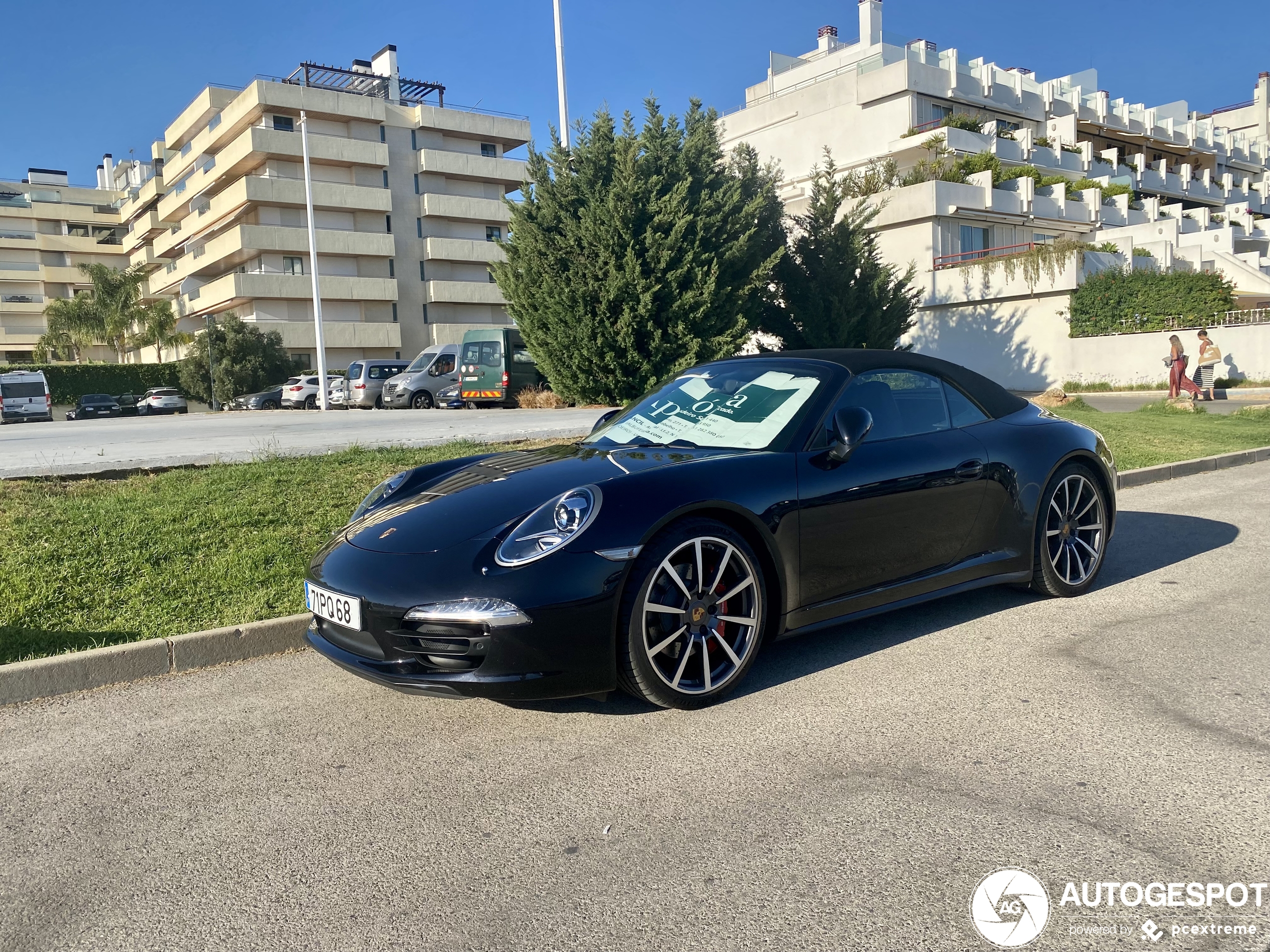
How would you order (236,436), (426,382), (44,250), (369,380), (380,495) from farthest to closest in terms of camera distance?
(44,250) < (369,380) < (426,382) < (236,436) < (380,495)

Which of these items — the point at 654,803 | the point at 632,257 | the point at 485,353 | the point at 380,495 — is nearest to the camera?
the point at 654,803

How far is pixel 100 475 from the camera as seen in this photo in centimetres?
718

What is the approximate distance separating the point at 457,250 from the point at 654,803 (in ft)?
188

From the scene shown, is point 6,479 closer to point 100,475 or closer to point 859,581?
point 100,475

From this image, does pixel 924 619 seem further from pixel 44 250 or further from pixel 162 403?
pixel 44 250

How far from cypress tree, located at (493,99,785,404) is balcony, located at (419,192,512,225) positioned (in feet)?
140

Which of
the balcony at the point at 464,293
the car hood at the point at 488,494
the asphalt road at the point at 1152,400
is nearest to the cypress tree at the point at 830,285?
the asphalt road at the point at 1152,400

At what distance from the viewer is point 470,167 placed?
191 feet

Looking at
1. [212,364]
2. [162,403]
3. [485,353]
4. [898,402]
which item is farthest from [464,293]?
[898,402]

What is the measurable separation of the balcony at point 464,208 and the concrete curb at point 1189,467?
50136 mm

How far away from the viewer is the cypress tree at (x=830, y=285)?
1747 centimetres

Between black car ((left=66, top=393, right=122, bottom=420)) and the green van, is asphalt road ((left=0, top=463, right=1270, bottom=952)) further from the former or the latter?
black car ((left=66, top=393, right=122, bottom=420))

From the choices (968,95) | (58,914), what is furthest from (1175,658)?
(968,95)

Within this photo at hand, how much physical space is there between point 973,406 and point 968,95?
145 feet
